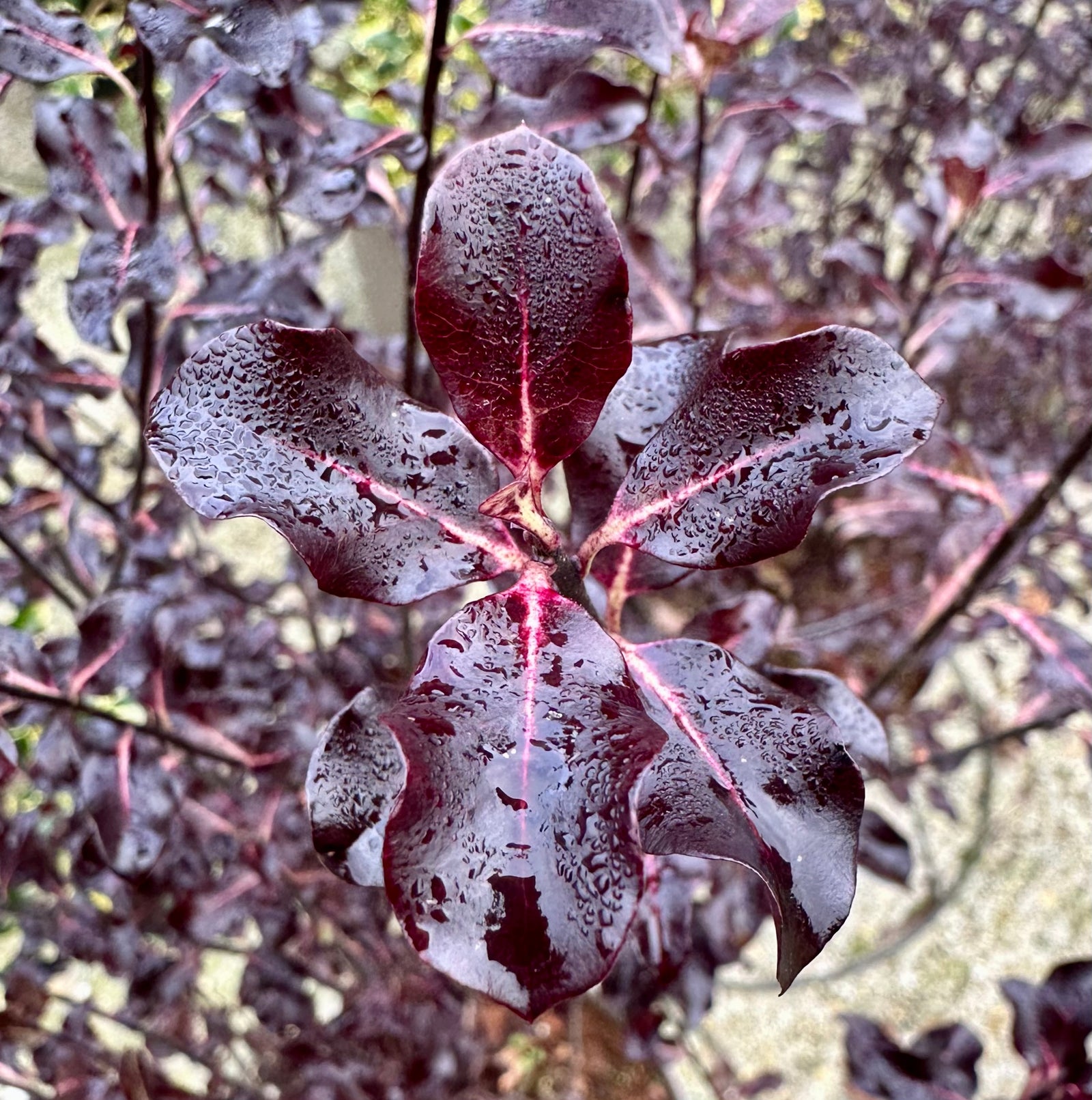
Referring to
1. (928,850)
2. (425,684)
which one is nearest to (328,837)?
(425,684)

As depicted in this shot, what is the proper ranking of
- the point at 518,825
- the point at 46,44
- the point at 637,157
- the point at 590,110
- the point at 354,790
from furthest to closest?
the point at 637,157
the point at 590,110
the point at 46,44
the point at 354,790
the point at 518,825

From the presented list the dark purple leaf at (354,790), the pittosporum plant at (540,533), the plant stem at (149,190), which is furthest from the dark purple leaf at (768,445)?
the plant stem at (149,190)

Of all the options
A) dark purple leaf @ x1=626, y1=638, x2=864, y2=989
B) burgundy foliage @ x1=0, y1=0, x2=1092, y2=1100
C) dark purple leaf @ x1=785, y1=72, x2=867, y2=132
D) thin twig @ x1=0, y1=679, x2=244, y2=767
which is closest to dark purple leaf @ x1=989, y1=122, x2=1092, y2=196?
burgundy foliage @ x1=0, y1=0, x2=1092, y2=1100

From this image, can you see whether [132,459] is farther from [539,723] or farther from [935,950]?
[935,950]

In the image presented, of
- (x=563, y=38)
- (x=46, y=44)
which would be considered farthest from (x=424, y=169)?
(x=46, y=44)

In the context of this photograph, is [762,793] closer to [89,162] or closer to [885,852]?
[885,852]

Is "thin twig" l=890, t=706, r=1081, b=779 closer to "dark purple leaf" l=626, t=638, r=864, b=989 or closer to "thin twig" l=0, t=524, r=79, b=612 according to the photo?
"dark purple leaf" l=626, t=638, r=864, b=989
